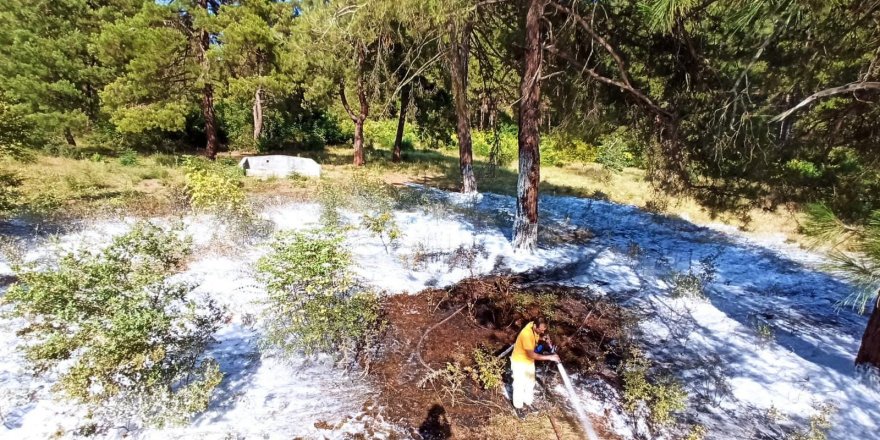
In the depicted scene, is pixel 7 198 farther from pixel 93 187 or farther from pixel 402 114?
pixel 402 114

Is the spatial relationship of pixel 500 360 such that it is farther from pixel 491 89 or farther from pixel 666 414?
pixel 491 89

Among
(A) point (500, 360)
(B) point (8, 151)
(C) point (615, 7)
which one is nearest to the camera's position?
(A) point (500, 360)

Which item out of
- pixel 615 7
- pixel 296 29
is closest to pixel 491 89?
pixel 615 7

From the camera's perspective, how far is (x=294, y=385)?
411 cm

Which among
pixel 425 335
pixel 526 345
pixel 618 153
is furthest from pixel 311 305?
pixel 618 153

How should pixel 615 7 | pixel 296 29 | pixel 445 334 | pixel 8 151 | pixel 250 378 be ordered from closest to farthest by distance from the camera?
pixel 250 378, pixel 445 334, pixel 8 151, pixel 615 7, pixel 296 29

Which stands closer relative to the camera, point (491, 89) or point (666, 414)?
point (666, 414)

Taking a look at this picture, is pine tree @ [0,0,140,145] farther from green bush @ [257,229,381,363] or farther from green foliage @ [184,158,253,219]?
green bush @ [257,229,381,363]

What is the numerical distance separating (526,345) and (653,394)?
4.97 feet

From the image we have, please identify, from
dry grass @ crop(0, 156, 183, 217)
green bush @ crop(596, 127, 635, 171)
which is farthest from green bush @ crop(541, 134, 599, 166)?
dry grass @ crop(0, 156, 183, 217)

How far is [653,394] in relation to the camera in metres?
4.20

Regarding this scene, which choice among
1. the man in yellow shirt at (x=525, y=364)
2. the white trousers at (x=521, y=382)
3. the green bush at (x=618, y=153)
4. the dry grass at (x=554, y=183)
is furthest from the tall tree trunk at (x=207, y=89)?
the white trousers at (x=521, y=382)

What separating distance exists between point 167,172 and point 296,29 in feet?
19.4

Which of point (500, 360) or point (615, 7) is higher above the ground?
point (615, 7)
